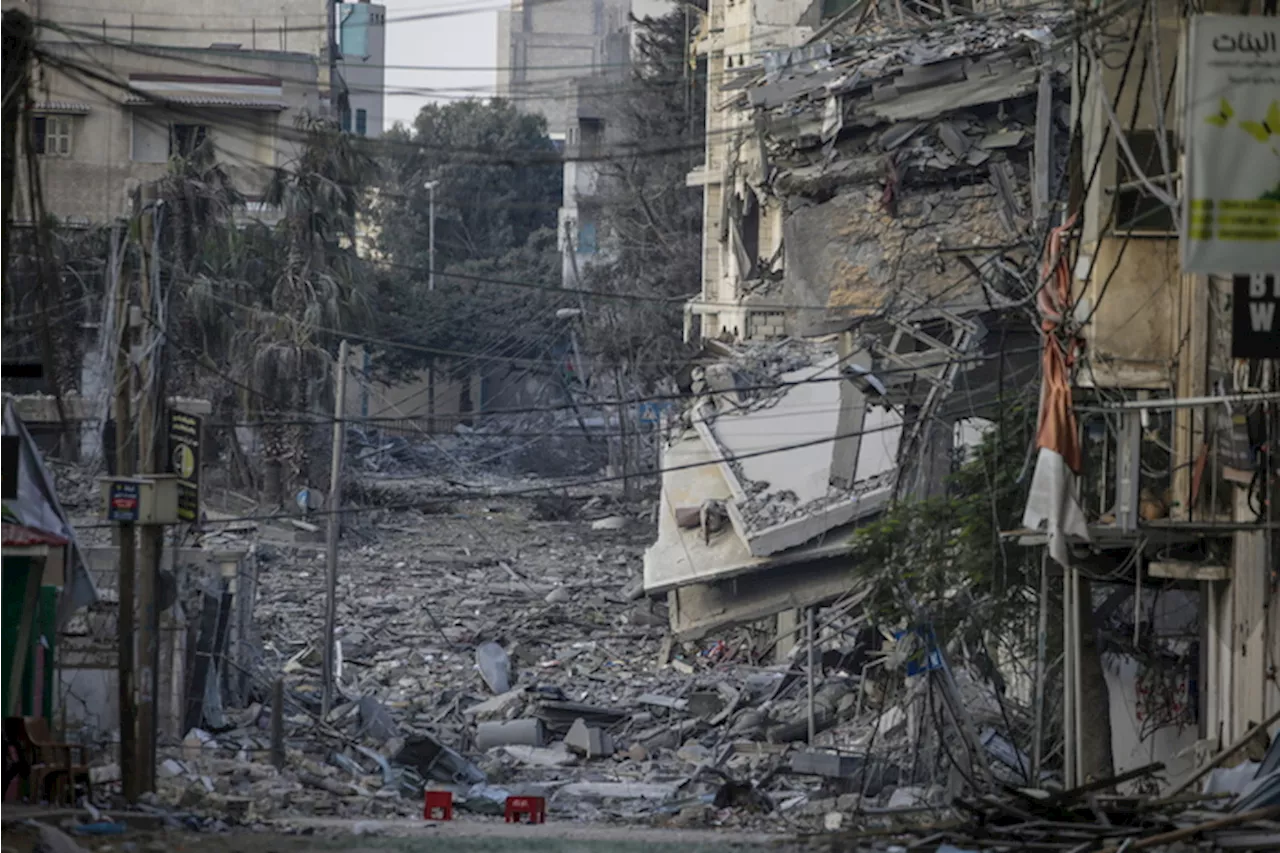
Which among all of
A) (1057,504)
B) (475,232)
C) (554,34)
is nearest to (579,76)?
(475,232)

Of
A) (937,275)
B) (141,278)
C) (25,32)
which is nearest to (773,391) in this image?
(937,275)

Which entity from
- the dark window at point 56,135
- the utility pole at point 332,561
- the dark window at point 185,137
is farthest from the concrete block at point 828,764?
the dark window at point 56,135

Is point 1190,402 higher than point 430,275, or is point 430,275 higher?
point 430,275

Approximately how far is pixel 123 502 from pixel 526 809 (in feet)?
17.5

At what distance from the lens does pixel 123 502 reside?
Result: 1659cm

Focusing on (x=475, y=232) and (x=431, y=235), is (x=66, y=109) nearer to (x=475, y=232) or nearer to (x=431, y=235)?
(x=431, y=235)

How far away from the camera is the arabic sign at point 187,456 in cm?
1739

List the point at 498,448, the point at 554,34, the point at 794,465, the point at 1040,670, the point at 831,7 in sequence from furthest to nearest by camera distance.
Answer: the point at 554,34, the point at 498,448, the point at 831,7, the point at 794,465, the point at 1040,670

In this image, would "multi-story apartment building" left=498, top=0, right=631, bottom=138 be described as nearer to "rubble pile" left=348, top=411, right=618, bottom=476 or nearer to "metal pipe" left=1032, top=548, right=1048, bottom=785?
"rubble pile" left=348, top=411, right=618, bottom=476

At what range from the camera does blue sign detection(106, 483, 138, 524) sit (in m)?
16.5

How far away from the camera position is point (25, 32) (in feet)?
41.7

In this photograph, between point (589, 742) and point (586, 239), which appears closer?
point (589, 742)

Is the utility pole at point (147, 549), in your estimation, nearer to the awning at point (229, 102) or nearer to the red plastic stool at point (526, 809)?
the red plastic stool at point (526, 809)

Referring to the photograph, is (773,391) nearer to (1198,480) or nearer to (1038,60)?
(1038,60)
